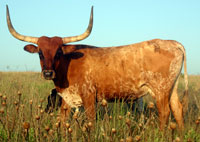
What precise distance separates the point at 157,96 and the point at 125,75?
31.2 inches

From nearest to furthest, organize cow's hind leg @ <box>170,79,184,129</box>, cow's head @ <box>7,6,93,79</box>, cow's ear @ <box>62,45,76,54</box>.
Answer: cow's head @ <box>7,6,93,79</box> < cow's hind leg @ <box>170,79,184,129</box> < cow's ear @ <box>62,45,76,54</box>

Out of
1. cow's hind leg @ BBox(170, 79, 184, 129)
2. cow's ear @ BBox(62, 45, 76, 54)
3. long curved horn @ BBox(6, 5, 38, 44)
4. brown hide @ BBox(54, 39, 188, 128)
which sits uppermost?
long curved horn @ BBox(6, 5, 38, 44)

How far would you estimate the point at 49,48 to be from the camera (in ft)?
15.6

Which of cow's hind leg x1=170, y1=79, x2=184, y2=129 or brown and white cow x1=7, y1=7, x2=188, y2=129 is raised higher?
brown and white cow x1=7, y1=7, x2=188, y2=129

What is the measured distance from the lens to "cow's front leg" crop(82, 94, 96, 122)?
475 centimetres

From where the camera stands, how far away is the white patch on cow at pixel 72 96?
497 cm

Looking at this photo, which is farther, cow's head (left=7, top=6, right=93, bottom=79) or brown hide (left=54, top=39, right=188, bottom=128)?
brown hide (left=54, top=39, right=188, bottom=128)

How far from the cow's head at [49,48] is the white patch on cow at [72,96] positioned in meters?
0.58

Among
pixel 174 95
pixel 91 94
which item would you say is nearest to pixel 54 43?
pixel 91 94

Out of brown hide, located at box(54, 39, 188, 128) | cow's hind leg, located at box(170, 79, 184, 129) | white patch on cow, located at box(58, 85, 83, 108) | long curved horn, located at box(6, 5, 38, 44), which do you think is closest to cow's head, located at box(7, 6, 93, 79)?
long curved horn, located at box(6, 5, 38, 44)

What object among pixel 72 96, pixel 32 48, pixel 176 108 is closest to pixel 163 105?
pixel 176 108

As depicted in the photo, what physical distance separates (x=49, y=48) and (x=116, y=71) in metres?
1.48

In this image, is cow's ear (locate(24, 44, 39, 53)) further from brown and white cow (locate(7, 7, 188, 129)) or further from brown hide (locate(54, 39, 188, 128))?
brown hide (locate(54, 39, 188, 128))

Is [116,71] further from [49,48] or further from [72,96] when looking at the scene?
[49,48]
